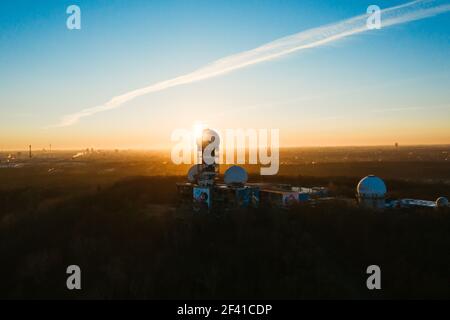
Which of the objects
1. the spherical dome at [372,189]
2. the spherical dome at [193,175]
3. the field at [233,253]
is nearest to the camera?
the field at [233,253]

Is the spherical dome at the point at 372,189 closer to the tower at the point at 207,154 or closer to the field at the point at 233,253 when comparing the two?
the field at the point at 233,253

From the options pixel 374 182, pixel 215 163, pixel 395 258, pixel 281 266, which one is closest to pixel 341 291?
pixel 281 266

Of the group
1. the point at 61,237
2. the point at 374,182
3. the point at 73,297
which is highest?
the point at 374,182

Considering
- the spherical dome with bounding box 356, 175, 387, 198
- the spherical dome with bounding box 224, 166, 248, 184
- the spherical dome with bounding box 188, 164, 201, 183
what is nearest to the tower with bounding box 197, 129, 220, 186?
the spherical dome with bounding box 224, 166, 248, 184

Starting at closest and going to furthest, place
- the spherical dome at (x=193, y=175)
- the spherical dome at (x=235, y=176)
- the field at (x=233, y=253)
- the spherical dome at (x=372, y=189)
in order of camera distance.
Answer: the field at (x=233, y=253)
the spherical dome at (x=372, y=189)
the spherical dome at (x=235, y=176)
the spherical dome at (x=193, y=175)

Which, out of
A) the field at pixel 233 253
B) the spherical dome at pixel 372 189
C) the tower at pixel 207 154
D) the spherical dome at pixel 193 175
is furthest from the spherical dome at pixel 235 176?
the spherical dome at pixel 372 189

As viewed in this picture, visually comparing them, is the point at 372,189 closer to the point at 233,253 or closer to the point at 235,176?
the point at 235,176

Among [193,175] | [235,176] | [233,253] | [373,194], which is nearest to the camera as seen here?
[233,253]

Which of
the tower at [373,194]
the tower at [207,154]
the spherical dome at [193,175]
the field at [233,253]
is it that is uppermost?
the tower at [207,154]

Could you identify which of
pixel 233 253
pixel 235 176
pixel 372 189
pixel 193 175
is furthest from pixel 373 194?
pixel 193 175
